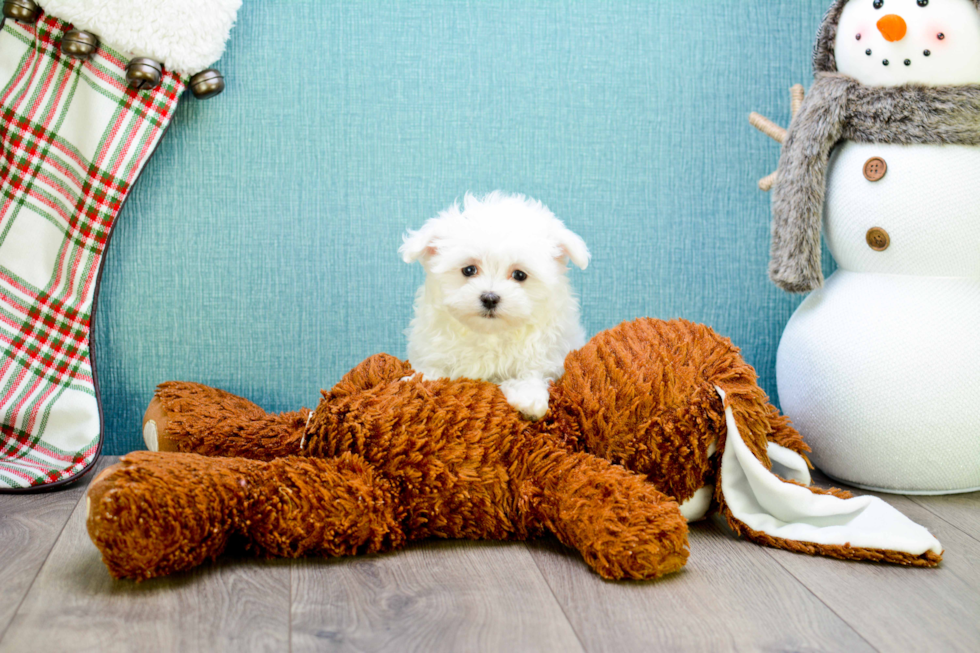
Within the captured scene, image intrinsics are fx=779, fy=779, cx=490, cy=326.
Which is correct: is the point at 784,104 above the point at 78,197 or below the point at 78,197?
above

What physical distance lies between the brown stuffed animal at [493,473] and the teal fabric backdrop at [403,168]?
1.47ft

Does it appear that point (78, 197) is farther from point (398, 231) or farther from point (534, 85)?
point (534, 85)

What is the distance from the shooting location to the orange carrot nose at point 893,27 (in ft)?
4.70

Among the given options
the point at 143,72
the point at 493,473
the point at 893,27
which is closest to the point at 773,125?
the point at 893,27

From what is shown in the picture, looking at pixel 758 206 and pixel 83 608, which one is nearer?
pixel 83 608

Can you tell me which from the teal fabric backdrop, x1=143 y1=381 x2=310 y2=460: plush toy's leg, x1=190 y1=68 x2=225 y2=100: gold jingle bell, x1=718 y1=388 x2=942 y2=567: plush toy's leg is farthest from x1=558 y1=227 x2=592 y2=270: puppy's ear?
x1=190 y1=68 x2=225 y2=100: gold jingle bell

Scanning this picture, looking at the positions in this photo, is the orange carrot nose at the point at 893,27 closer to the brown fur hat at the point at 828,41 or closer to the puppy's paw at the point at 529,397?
the brown fur hat at the point at 828,41

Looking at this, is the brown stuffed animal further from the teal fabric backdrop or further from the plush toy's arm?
the teal fabric backdrop

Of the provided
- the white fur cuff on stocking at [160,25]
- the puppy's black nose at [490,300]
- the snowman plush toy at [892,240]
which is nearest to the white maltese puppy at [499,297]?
the puppy's black nose at [490,300]

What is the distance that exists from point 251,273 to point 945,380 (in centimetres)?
142

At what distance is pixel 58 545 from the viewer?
1206 millimetres

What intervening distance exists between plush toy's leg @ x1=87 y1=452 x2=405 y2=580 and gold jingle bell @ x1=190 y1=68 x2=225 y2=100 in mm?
846

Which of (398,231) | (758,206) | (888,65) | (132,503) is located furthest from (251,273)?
(888,65)

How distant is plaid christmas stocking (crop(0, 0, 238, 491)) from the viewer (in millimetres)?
1533
